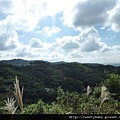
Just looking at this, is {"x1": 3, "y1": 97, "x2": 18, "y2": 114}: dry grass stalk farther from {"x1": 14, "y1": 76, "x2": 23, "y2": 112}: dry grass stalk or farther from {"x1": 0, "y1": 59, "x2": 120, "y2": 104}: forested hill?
{"x1": 0, "y1": 59, "x2": 120, "y2": 104}: forested hill

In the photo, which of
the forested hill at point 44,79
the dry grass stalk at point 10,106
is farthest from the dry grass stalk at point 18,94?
the forested hill at point 44,79

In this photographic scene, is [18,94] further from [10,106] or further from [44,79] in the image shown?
[44,79]

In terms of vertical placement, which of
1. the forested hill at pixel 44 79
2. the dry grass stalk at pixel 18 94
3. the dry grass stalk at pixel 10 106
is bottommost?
the forested hill at pixel 44 79

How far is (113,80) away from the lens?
8.32 m

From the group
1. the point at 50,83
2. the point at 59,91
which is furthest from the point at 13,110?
the point at 50,83

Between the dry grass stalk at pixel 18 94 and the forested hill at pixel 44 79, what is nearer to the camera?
the dry grass stalk at pixel 18 94

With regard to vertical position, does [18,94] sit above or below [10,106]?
above

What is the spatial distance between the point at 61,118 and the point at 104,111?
0.58 meters

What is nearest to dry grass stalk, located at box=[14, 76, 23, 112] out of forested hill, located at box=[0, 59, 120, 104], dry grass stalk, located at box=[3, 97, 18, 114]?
dry grass stalk, located at box=[3, 97, 18, 114]

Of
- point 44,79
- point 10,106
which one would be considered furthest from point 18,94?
point 44,79

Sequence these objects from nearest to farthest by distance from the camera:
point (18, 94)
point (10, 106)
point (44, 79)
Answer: point (10, 106)
point (18, 94)
point (44, 79)

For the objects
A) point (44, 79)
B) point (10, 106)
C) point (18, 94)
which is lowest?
point (44, 79)

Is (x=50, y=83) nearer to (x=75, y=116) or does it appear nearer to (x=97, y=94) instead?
(x=97, y=94)

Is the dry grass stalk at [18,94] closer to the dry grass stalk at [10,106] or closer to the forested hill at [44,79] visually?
the dry grass stalk at [10,106]
